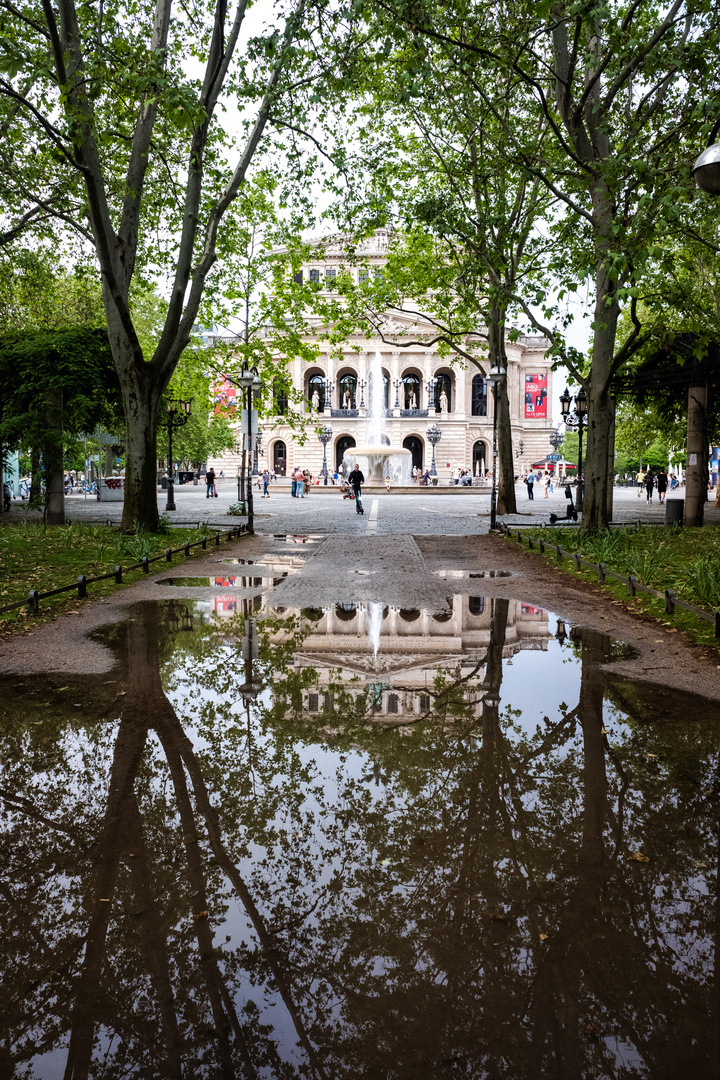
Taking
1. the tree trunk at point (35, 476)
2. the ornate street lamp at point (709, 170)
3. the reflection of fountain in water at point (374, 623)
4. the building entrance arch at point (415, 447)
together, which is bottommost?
the reflection of fountain in water at point (374, 623)

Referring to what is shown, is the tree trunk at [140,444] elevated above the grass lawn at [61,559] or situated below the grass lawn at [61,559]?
above

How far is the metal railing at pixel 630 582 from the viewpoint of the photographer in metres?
8.28

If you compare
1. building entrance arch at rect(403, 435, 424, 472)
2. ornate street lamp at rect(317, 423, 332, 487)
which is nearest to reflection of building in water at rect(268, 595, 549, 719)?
ornate street lamp at rect(317, 423, 332, 487)

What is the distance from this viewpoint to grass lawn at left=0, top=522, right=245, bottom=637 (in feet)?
30.6

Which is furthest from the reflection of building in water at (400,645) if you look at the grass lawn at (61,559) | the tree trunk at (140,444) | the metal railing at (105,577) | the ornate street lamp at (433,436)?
the ornate street lamp at (433,436)

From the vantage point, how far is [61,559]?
13352 mm

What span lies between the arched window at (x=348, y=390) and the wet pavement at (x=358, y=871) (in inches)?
2961

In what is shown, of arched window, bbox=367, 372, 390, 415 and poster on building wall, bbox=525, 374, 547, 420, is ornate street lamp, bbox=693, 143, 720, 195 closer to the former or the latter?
arched window, bbox=367, 372, 390, 415

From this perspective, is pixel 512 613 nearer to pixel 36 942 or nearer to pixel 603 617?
pixel 603 617

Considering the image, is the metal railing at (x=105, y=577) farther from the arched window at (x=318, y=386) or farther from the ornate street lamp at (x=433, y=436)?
the arched window at (x=318, y=386)

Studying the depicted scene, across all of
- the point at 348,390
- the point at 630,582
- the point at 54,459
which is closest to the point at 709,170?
the point at 630,582

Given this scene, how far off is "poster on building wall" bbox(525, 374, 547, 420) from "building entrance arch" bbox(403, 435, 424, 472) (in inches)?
526

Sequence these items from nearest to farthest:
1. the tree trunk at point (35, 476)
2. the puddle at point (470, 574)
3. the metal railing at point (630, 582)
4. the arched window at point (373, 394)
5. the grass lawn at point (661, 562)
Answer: the metal railing at point (630, 582) < the grass lawn at point (661, 562) < the puddle at point (470, 574) < the tree trunk at point (35, 476) < the arched window at point (373, 394)

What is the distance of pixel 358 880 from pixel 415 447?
7845cm
